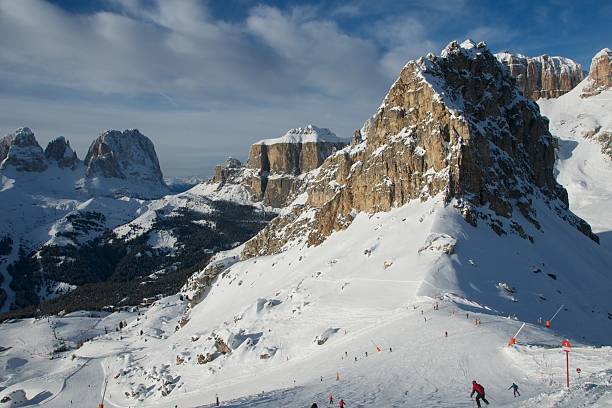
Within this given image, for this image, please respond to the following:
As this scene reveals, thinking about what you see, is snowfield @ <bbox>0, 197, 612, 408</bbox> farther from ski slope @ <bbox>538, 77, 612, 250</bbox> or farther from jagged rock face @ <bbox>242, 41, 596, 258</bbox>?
ski slope @ <bbox>538, 77, 612, 250</bbox>

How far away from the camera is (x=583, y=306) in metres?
58.7

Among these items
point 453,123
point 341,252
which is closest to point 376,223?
point 341,252

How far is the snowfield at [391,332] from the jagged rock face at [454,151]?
4.08 m

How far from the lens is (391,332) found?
144 feet

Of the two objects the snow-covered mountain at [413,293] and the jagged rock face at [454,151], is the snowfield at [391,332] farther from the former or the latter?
the jagged rock face at [454,151]

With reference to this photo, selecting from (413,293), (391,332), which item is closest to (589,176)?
(413,293)

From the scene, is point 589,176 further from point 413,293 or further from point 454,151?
point 413,293

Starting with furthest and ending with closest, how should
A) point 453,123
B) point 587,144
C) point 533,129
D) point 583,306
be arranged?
point 587,144
point 533,129
point 453,123
point 583,306

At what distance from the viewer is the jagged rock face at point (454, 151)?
72812mm

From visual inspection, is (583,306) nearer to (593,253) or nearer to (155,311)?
(593,253)

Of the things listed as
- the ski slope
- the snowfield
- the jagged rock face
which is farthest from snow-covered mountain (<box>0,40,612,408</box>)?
the ski slope

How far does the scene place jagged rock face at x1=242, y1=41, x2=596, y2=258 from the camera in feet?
239

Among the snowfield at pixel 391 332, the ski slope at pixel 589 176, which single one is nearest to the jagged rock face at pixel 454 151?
the snowfield at pixel 391 332

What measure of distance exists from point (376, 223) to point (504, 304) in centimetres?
3171
